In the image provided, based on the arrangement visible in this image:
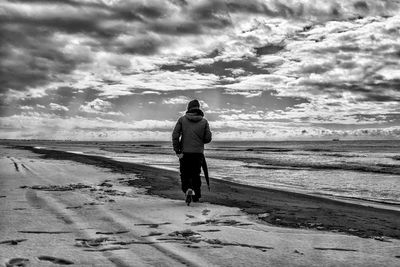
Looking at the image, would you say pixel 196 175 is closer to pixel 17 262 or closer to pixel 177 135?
pixel 177 135

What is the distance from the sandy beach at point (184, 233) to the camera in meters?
3.91

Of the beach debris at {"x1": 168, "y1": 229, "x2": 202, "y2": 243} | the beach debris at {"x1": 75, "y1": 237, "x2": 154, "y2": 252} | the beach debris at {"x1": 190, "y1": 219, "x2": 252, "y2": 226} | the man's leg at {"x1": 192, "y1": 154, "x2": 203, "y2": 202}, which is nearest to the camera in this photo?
the beach debris at {"x1": 75, "y1": 237, "x2": 154, "y2": 252}

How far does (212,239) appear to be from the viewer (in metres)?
4.73

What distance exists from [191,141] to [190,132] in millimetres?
198

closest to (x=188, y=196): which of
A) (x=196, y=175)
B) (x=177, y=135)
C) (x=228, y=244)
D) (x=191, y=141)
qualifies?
(x=196, y=175)

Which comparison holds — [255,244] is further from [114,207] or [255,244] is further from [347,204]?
[347,204]

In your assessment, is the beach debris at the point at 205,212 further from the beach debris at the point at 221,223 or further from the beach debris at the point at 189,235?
the beach debris at the point at 189,235

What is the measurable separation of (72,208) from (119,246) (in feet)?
9.81

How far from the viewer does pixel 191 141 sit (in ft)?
26.8

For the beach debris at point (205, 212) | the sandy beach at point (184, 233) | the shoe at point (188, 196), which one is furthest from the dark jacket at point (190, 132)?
the beach debris at point (205, 212)

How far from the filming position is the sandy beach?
3908mm

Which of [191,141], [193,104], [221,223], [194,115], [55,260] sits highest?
[193,104]

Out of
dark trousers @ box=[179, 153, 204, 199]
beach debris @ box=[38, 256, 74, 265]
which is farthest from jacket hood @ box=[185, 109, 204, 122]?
beach debris @ box=[38, 256, 74, 265]

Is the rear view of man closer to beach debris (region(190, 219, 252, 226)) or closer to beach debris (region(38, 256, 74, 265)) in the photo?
beach debris (region(190, 219, 252, 226))
